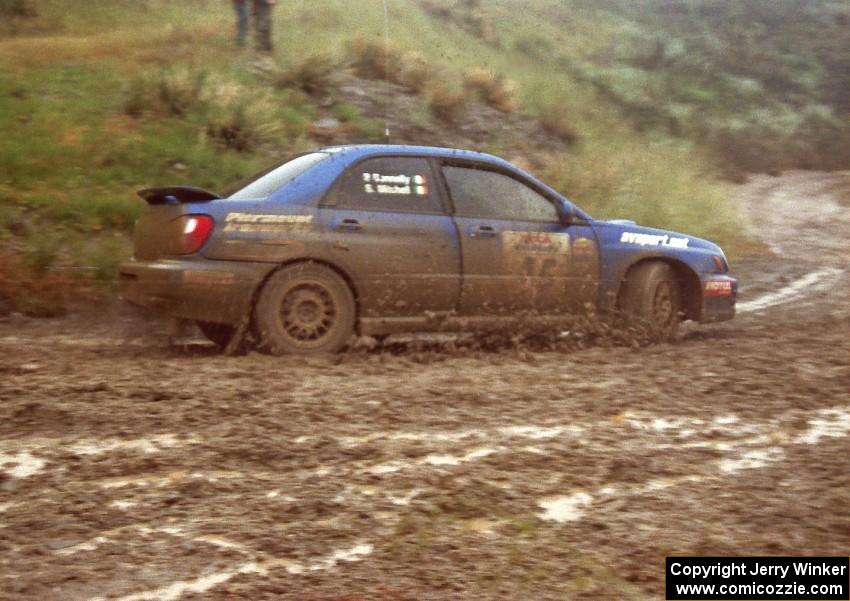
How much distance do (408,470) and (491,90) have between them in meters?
17.7

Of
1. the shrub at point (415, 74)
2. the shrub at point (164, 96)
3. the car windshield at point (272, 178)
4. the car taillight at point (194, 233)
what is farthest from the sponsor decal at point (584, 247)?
the shrub at point (415, 74)

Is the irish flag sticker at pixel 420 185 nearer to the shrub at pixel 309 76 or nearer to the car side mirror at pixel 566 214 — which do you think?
the car side mirror at pixel 566 214

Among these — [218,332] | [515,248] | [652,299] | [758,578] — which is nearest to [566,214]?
[515,248]

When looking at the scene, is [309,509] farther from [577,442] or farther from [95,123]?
[95,123]

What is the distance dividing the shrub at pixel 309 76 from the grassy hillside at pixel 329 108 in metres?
0.02

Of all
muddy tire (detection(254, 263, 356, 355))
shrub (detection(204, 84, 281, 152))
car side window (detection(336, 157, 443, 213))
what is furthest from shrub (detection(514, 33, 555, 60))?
muddy tire (detection(254, 263, 356, 355))

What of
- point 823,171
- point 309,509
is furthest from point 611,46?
point 309,509

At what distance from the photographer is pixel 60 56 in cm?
1809

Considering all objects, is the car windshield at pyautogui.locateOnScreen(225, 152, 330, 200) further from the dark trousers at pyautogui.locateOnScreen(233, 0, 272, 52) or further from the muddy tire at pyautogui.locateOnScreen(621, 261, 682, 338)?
the dark trousers at pyautogui.locateOnScreen(233, 0, 272, 52)

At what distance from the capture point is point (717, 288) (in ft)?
31.2

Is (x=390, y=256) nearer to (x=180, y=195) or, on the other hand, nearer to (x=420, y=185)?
(x=420, y=185)

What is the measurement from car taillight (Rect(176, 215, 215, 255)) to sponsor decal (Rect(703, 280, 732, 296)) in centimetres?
392

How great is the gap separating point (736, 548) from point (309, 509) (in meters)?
1.55

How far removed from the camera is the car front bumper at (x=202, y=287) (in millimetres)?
7637
